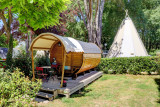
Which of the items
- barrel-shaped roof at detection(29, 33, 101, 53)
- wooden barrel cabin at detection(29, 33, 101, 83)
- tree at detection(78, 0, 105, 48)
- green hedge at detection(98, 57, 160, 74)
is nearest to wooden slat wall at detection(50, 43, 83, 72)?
wooden barrel cabin at detection(29, 33, 101, 83)

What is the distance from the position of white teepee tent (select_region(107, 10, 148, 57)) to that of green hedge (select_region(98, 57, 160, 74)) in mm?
2079

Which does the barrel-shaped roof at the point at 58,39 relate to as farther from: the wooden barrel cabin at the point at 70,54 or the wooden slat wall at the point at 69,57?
the wooden slat wall at the point at 69,57

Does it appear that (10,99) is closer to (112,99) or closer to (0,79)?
(0,79)

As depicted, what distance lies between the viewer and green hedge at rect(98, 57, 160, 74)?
12.6 m

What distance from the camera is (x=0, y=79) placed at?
4.73 m

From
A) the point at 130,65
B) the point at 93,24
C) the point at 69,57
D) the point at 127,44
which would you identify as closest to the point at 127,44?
the point at 127,44

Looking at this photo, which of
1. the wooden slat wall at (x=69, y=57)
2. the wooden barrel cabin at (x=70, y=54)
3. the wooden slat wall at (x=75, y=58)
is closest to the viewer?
the wooden barrel cabin at (x=70, y=54)

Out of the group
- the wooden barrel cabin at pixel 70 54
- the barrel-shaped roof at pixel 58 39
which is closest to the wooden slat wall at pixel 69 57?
the wooden barrel cabin at pixel 70 54

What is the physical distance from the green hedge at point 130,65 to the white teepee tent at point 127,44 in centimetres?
208

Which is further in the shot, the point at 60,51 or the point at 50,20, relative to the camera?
the point at 60,51

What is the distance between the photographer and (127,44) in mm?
15883

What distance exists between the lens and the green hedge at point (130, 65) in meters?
12.6

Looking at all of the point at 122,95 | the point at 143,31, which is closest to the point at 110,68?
the point at 122,95

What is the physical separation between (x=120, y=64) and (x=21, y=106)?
11.7m
